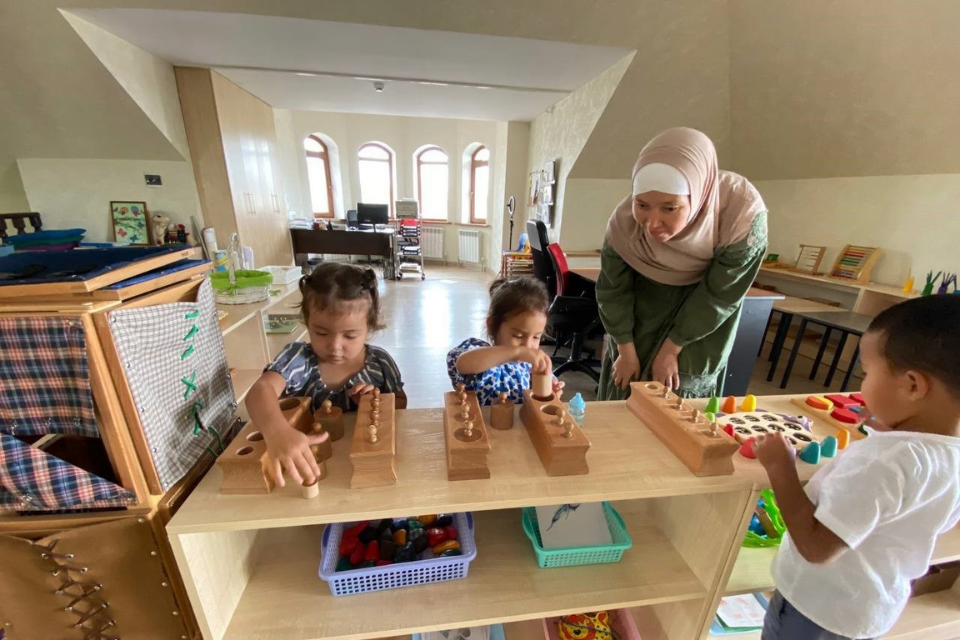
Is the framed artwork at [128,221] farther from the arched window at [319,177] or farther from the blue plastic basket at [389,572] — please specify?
the blue plastic basket at [389,572]

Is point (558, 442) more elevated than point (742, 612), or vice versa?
point (558, 442)

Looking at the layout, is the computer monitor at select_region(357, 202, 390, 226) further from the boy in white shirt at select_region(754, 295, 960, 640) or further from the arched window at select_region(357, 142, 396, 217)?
the boy in white shirt at select_region(754, 295, 960, 640)

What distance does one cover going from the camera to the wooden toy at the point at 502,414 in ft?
2.58

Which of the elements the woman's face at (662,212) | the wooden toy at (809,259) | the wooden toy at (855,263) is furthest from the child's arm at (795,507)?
the wooden toy at (809,259)

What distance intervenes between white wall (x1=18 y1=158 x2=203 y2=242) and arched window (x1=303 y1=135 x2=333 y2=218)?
347cm

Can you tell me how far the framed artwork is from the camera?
11.1 feet

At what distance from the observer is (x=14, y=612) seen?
637 mm

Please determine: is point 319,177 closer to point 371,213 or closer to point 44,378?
point 371,213

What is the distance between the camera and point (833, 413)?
2.99ft

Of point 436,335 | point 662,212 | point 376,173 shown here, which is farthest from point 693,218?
point 376,173

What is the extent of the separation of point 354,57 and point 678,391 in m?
3.28

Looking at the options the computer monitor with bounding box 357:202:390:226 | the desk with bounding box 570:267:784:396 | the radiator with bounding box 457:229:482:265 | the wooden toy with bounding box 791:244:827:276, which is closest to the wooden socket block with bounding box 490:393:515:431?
the desk with bounding box 570:267:784:396

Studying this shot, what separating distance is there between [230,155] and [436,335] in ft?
8.63

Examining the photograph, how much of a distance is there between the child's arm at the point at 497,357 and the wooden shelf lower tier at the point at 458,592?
372 mm
